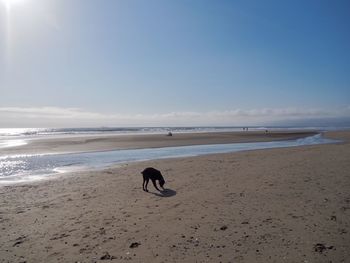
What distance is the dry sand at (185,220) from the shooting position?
570 cm

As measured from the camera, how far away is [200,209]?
27.0ft

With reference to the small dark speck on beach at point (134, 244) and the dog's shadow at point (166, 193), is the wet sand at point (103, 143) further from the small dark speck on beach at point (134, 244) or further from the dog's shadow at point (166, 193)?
the small dark speck on beach at point (134, 244)

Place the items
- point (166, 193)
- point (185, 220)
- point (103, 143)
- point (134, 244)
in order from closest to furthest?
point (134, 244) < point (185, 220) < point (166, 193) < point (103, 143)

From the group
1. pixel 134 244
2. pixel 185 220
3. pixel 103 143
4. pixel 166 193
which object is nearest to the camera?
pixel 134 244

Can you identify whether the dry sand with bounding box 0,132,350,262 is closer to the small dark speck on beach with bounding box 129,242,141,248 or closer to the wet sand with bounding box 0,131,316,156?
the small dark speck on beach with bounding box 129,242,141,248

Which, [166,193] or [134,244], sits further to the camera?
[166,193]

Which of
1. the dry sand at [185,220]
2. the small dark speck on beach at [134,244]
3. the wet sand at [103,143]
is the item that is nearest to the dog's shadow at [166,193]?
A: the dry sand at [185,220]

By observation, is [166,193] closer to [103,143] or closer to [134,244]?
[134,244]

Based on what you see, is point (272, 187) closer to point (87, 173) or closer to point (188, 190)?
point (188, 190)

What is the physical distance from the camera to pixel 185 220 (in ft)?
24.4

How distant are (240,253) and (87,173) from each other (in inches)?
444

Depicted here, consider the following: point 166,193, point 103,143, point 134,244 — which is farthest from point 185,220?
point 103,143

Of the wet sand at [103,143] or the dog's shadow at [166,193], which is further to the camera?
the wet sand at [103,143]

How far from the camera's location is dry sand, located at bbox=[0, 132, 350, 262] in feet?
18.7
